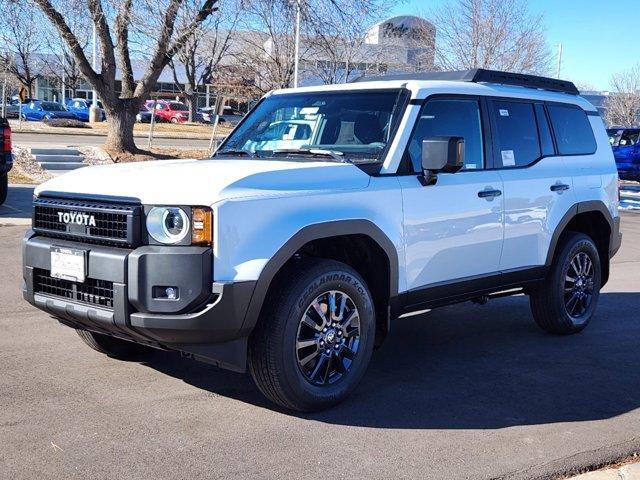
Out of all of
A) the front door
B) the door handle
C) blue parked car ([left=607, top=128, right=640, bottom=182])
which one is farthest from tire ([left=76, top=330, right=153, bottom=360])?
blue parked car ([left=607, top=128, right=640, bottom=182])

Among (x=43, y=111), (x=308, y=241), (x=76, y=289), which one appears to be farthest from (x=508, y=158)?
(x=43, y=111)

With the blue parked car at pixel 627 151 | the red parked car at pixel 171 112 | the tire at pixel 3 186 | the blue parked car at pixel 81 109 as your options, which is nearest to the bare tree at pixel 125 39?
the tire at pixel 3 186

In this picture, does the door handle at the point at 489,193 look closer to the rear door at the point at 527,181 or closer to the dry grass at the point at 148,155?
the rear door at the point at 527,181

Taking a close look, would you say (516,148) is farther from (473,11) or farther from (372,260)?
(473,11)

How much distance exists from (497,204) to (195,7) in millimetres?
16538

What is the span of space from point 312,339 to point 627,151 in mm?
23930

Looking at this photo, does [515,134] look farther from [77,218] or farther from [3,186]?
[3,186]

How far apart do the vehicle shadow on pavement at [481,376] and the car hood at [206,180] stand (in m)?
1.35

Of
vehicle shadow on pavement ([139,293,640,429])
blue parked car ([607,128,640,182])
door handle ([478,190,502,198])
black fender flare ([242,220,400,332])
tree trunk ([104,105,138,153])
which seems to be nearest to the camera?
black fender flare ([242,220,400,332])

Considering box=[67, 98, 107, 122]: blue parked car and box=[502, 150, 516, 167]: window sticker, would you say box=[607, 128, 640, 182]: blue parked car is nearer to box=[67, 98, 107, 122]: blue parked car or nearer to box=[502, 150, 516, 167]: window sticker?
box=[502, 150, 516, 167]: window sticker

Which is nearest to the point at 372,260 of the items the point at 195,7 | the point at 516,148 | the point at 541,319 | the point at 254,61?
the point at 516,148

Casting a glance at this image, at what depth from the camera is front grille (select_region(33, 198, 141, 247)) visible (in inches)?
168

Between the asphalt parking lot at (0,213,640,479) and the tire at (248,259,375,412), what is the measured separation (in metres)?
0.18

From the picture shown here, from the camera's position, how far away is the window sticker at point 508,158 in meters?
5.95
